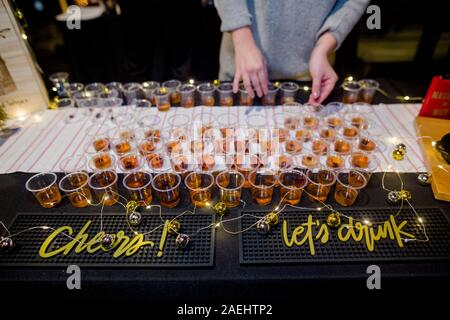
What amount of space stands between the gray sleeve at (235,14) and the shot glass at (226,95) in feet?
1.19

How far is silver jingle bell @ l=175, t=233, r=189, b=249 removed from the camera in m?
1.15

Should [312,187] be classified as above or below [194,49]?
above

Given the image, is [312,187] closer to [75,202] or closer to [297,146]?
[297,146]

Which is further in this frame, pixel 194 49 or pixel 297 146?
pixel 194 49

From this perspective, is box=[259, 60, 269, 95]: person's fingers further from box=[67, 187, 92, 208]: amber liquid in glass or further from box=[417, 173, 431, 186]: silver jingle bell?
box=[67, 187, 92, 208]: amber liquid in glass

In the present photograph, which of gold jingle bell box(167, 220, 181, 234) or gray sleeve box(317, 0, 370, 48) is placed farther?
gray sleeve box(317, 0, 370, 48)

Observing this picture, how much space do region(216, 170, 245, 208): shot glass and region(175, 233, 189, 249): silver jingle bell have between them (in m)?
0.24

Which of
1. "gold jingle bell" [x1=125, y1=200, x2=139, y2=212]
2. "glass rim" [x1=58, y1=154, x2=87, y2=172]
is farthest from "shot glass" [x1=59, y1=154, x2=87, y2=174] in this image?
"gold jingle bell" [x1=125, y1=200, x2=139, y2=212]

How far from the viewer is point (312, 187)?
1.36 m

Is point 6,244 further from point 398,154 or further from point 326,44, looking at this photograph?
point 326,44

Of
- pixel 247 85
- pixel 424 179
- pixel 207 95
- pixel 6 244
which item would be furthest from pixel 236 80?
pixel 6 244

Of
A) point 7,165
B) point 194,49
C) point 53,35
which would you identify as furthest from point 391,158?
point 53,35

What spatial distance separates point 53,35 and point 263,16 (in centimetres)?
542

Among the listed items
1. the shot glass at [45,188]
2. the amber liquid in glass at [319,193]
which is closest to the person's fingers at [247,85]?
the amber liquid in glass at [319,193]
